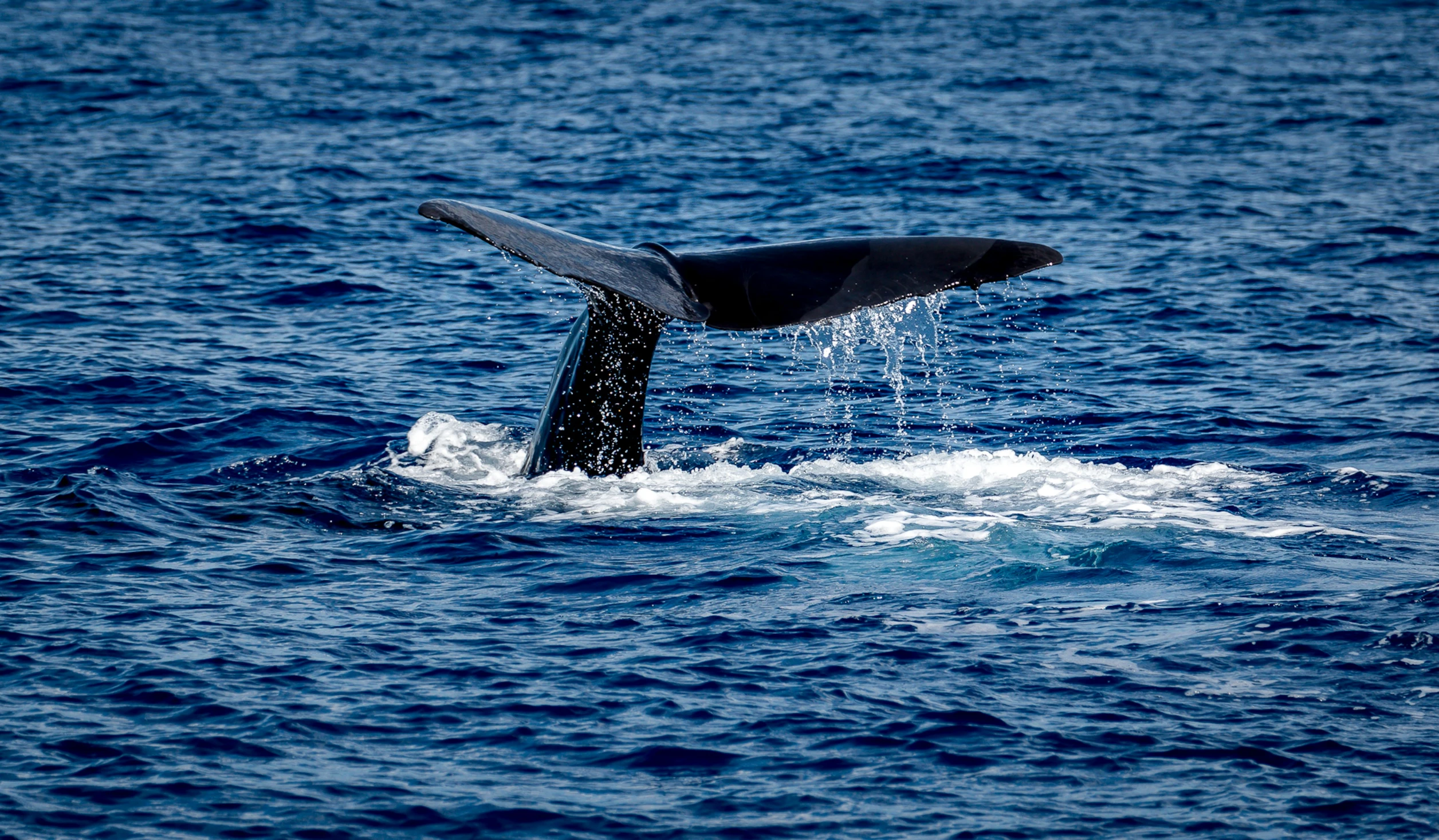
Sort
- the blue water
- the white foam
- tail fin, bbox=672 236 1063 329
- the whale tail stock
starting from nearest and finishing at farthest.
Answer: the blue water
the whale tail stock
tail fin, bbox=672 236 1063 329
the white foam

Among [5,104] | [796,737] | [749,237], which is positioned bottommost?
[796,737]

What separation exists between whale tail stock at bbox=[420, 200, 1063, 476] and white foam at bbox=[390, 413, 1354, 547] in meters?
0.77

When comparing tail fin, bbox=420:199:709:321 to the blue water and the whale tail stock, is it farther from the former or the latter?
the blue water

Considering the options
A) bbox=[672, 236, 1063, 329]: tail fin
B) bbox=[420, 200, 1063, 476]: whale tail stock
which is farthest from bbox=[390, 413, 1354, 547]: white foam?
bbox=[672, 236, 1063, 329]: tail fin

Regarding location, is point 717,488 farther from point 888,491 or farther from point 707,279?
point 707,279

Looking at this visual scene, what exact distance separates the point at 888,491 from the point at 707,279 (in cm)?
279

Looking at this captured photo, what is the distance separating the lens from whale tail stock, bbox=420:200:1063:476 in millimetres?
9016

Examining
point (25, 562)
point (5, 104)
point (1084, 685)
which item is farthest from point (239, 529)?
point (5, 104)

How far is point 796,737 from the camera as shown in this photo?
25.1 feet

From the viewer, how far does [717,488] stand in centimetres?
1184

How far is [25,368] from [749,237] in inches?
378

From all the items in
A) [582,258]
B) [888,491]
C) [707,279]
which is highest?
[582,258]

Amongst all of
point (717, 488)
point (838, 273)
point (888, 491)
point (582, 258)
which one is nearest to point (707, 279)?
point (838, 273)

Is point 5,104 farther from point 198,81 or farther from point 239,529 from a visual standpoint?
point 239,529
